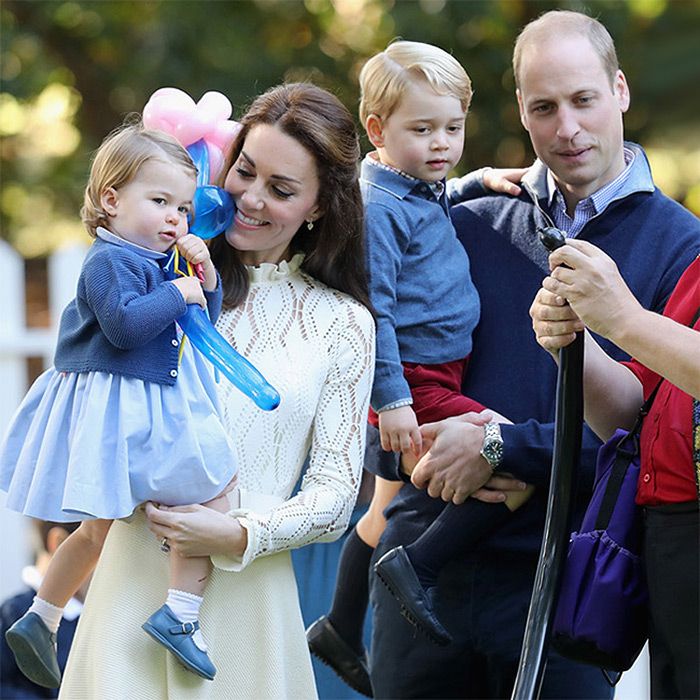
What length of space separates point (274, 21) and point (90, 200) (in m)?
7.08

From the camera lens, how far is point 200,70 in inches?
350

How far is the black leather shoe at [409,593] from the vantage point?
8.85 feet

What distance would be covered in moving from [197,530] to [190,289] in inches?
16.9

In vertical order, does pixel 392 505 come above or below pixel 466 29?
below

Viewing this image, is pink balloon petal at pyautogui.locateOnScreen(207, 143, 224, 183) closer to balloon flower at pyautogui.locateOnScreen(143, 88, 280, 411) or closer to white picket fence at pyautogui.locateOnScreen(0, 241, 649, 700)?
balloon flower at pyautogui.locateOnScreen(143, 88, 280, 411)

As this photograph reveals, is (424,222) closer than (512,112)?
Yes

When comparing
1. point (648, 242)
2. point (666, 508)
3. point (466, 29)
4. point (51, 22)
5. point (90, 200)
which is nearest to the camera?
point (666, 508)

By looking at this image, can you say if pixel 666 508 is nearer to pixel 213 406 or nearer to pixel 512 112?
pixel 213 406

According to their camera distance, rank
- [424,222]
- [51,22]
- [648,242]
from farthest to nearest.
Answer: [51,22]
[424,222]
[648,242]

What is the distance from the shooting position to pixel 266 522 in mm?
2475

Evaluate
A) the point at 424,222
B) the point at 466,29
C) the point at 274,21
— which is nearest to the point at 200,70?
the point at 274,21

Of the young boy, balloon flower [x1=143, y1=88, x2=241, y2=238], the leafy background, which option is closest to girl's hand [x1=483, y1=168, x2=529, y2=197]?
the young boy

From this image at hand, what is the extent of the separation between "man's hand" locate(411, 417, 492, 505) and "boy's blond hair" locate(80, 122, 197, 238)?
0.73 metres

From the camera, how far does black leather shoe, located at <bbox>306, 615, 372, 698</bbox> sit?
328 cm
